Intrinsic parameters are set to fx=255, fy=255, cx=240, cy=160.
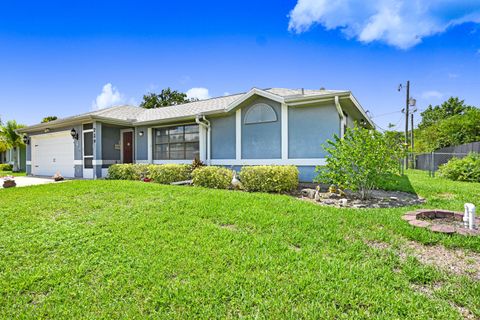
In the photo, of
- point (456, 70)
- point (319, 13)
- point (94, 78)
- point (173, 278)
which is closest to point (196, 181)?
point (173, 278)

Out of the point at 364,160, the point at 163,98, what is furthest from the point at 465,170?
the point at 163,98

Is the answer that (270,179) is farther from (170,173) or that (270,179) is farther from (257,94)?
(170,173)

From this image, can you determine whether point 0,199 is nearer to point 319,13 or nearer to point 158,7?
point 158,7

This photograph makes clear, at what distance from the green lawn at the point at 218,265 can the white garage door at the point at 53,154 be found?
375 inches

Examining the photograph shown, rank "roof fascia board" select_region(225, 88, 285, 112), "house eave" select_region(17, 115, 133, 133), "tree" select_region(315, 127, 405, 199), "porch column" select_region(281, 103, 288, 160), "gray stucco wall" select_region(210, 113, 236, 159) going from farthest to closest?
"house eave" select_region(17, 115, 133, 133), "gray stucco wall" select_region(210, 113, 236, 159), "porch column" select_region(281, 103, 288, 160), "roof fascia board" select_region(225, 88, 285, 112), "tree" select_region(315, 127, 405, 199)

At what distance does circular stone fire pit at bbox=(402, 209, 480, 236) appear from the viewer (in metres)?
4.29

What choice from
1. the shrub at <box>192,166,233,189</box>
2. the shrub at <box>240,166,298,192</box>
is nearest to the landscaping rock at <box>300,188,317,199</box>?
the shrub at <box>240,166,298,192</box>

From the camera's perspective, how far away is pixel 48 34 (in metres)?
11.0

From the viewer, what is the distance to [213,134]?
37.3 feet

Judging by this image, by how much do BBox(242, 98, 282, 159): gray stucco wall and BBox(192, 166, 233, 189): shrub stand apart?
1794 millimetres

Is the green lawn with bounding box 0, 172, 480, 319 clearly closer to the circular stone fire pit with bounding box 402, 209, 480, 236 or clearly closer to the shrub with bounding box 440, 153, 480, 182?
the circular stone fire pit with bounding box 402, 209, 480, 236

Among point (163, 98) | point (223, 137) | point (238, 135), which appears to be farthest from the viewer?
point (163, 98)

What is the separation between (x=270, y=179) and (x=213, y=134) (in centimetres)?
436

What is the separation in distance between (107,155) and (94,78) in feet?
20.4
